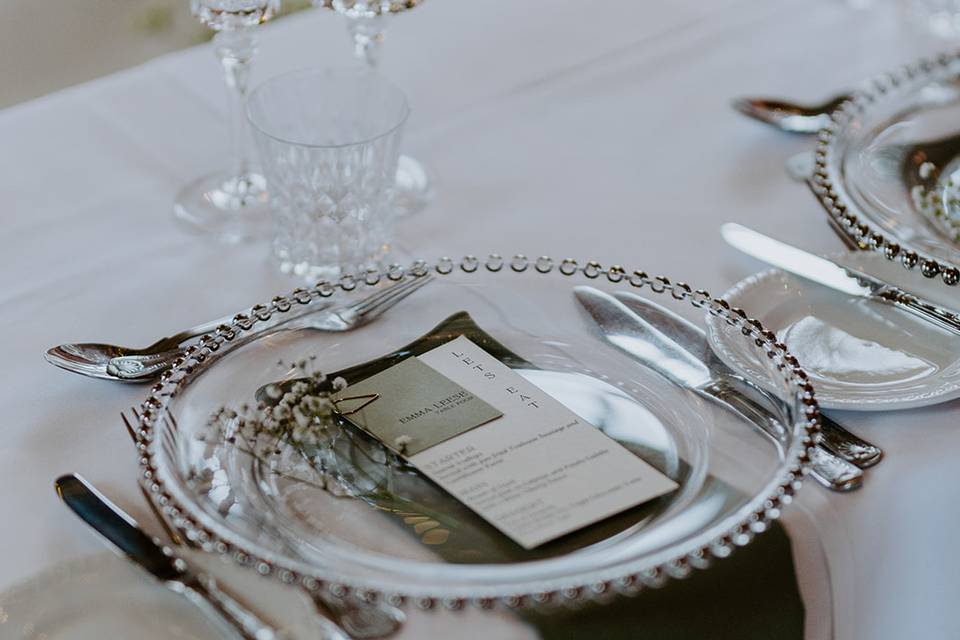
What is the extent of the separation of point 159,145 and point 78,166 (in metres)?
0.07

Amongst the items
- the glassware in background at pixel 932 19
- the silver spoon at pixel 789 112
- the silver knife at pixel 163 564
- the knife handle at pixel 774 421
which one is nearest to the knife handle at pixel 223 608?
the silver knife at pixel 163 564

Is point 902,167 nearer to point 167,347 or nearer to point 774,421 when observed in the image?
point 774,421

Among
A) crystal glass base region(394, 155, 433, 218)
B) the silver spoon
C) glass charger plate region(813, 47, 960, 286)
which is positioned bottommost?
crystal glass base region(394, 155, 433, 218)

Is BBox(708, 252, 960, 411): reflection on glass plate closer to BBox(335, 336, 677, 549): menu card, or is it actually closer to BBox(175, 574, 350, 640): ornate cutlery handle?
BBox(335, 336, 677, 549): menu card

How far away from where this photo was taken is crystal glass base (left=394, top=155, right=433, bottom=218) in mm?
907

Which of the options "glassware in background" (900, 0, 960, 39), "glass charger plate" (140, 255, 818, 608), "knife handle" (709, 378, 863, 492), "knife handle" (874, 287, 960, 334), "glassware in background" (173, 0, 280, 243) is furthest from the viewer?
"glassware in background" (900, 0, 960, 39)

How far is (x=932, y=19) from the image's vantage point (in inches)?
48.2

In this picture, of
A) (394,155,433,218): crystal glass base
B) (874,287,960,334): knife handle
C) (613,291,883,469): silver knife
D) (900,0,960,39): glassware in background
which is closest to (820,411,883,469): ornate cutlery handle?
(613,291,883,469): silver knife

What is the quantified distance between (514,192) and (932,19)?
0.59 metres

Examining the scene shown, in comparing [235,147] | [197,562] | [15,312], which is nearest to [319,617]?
[197,562]

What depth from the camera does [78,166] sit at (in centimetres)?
94

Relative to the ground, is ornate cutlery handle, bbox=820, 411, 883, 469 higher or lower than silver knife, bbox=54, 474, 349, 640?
higher

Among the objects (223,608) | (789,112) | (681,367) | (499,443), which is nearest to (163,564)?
(223,608)

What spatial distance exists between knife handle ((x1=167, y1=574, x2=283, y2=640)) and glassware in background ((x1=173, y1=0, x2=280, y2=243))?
0.38 m
